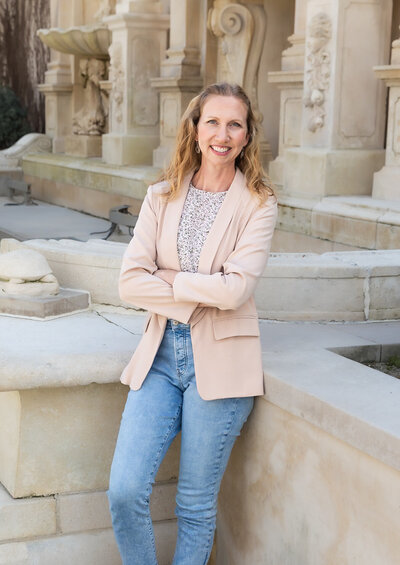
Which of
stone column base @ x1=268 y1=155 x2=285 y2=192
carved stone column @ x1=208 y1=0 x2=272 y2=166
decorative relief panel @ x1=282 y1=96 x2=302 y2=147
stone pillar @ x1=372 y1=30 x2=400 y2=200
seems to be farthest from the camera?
carved stone column @ x1=208 y1=0 x2=272 y2=166

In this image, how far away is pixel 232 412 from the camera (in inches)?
119

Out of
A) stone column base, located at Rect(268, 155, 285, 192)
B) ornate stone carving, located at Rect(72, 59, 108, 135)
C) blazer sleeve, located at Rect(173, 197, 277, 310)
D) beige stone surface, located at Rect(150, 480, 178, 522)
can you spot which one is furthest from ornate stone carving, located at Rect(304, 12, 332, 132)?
ornate stone carving, located at Rect(72, 59, 108, 135)

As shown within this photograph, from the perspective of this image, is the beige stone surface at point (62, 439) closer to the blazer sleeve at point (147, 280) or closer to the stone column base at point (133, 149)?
the blazer sleeve at point (147, 280)

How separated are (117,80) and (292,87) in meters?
4.51

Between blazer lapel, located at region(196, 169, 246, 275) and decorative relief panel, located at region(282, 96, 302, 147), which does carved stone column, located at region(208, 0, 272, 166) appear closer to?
decorative relief panel, located at region(282, 96, 302, 147)

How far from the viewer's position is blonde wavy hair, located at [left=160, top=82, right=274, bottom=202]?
310cm

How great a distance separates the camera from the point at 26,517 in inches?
137

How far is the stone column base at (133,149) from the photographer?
1341 centimetres

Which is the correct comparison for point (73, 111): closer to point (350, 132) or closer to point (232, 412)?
point (350, 132)

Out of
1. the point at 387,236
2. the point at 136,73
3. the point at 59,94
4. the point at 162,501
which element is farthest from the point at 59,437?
the point at 59,94

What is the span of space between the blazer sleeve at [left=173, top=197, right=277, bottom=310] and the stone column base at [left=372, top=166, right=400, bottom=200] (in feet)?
18.3

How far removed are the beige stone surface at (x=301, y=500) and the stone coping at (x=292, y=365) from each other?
0.08 m

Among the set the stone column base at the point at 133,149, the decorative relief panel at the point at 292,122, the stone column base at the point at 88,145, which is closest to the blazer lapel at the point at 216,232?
the decorative relief panel at the point at 292,122

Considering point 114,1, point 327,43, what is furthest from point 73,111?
point 327,43
